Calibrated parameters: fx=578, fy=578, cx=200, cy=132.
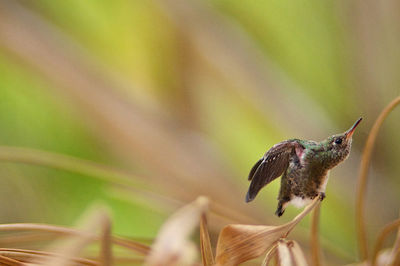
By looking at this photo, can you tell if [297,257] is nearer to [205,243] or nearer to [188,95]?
[205,243]

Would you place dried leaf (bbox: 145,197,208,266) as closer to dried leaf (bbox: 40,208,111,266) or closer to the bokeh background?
dried leaf (bbox: 40,208,111,266)

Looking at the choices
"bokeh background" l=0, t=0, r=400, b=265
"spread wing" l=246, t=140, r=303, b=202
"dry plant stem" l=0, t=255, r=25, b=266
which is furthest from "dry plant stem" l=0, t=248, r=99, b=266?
"bokeh background" l=0, t=0, r=400, b=265

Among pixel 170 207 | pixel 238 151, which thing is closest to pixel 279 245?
pixel 170 207

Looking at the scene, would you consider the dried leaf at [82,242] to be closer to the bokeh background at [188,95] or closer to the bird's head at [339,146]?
the bird's head at [339,146]

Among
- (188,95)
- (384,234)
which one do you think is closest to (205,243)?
(384,234)

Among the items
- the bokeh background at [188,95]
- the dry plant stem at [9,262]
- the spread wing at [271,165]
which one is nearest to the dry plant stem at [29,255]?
the dry plant stem at [9,262]

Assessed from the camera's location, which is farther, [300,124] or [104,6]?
[104,6]

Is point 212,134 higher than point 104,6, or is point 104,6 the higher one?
point 104,6

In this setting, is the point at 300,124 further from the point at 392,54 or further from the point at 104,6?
the point at 104,6
